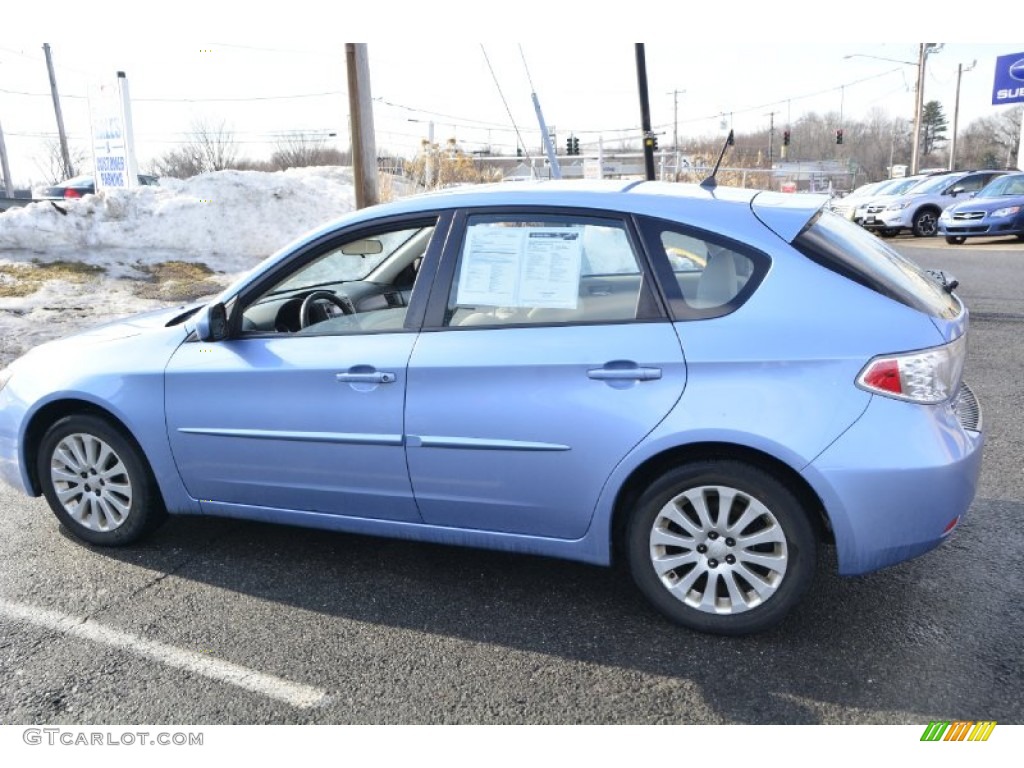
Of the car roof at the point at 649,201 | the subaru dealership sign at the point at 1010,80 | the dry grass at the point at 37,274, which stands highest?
the subaru dealership sign at the point at 1010,80

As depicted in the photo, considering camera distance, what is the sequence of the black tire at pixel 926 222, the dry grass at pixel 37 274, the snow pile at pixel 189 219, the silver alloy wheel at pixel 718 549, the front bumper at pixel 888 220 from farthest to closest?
1. the front bumper at pixel 888 220
2. the black tire at pixel 926 222
3. the snow pile at pixel 189 219
4. the dry grass at pixel 37 274
5. the silver alloy wheel at pixel 718 549

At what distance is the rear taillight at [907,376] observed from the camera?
2861mm

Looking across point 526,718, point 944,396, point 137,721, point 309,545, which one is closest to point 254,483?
point 309,545

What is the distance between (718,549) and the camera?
→ 3092 mm

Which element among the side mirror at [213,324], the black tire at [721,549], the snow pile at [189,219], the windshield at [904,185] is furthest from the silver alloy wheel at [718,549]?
the windshield at [904,185]

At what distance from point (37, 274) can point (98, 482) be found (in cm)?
1033

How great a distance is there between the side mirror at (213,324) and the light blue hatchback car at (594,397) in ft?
0.03

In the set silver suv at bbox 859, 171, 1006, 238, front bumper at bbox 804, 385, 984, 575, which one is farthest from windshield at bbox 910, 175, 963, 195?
front bumper at bbox 804, 385, 984, 575

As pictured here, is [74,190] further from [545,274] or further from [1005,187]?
[1005,187]

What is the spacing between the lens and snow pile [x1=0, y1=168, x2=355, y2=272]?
1515 cm

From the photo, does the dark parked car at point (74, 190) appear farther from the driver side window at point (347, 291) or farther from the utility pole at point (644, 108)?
the driver side window at point (347, 291)

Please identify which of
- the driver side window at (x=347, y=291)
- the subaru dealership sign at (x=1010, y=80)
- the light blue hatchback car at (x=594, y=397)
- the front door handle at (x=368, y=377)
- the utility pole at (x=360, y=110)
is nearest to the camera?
the light blue hatchback car at (x=594, y=397)

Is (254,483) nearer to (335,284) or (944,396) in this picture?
(335,284)

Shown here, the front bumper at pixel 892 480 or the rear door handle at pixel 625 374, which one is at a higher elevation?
the rear door handle at pixel 625 374
